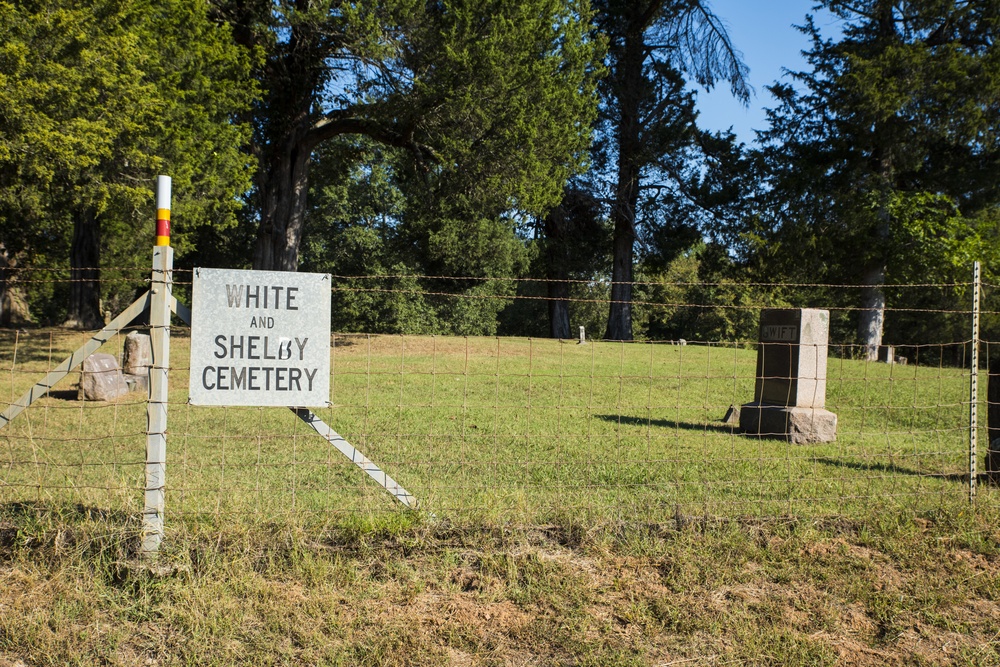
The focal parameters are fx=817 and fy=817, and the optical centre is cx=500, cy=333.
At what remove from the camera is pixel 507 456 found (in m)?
8.41

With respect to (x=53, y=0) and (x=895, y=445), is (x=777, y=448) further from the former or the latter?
(x=53, y=0)

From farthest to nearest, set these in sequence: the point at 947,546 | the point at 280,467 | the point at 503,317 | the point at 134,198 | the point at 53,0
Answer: the point at 503,317
the point at 134,198
the point at 53,0
the point at 280,467
the point at 947,546

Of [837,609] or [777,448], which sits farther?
[777,448]

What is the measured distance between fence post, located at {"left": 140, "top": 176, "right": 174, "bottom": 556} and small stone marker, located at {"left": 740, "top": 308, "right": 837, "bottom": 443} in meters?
7.42

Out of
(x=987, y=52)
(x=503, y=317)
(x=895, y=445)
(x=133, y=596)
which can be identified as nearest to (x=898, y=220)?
(x=987, y=52)

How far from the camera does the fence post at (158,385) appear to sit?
4488mm

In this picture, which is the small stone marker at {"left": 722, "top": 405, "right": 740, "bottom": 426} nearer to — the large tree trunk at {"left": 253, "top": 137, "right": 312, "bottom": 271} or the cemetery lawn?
the cemetery lawn

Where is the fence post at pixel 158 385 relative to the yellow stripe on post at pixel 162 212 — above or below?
below

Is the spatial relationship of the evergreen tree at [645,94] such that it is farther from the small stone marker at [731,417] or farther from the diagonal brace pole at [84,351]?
the diagonal brace pole at [84,351]

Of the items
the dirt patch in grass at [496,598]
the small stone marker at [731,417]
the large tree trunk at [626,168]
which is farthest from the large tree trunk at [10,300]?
the dirt patch in grass at [496,598]

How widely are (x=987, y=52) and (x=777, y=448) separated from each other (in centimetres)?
2309

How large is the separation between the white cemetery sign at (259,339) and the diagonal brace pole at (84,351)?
Answer: 0.34 metres

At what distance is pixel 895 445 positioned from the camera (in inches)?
392

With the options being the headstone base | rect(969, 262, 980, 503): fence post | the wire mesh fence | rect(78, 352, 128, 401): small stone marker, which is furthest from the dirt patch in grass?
rect(78, 352, 128, 401): small stone marker
